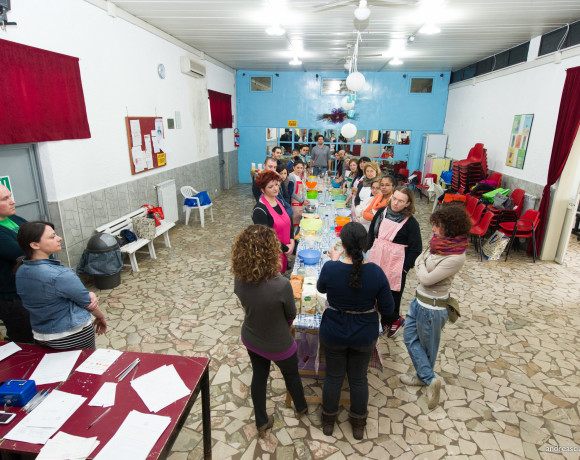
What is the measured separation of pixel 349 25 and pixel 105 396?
6.44 meters

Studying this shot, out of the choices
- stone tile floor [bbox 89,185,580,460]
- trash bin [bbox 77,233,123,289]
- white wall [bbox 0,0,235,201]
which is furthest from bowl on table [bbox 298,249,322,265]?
white wall [bbox 0,0,235,201]

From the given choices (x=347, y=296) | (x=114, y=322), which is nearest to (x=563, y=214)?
(x=347, y=296)

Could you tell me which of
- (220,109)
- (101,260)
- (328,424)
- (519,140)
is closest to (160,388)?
(328,424)

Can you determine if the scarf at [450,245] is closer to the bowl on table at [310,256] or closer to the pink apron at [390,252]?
the pink apron at [390,252]

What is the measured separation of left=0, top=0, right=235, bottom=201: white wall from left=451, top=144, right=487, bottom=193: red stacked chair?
258 inches

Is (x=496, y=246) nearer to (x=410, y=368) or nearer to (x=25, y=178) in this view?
(x=410, y=368)

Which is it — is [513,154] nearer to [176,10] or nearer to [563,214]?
[563,214]

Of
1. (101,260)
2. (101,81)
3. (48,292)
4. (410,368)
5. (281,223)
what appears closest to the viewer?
(48,292)

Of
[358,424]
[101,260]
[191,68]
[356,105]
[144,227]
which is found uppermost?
[191,68]

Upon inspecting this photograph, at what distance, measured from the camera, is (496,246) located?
6051 millimetres

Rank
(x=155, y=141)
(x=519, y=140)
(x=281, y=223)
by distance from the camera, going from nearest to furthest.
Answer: (x=281, y=223), (x=155, y=141), (x=519, y=140)

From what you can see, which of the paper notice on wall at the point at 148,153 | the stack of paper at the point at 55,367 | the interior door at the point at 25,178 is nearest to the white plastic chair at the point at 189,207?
the paper notice on wall at the point at 148,153

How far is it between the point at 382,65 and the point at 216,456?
10552 millimetres

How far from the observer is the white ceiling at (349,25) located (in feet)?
16.0
